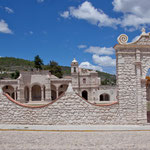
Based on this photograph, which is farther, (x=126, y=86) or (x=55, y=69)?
(x=55, y=69)

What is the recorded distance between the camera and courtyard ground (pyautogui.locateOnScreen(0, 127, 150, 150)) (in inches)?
225

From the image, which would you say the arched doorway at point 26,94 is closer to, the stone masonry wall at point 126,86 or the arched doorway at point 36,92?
the arched doorway at point 36,92

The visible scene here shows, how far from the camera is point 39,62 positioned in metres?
52.3

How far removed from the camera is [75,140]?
21.5 ft

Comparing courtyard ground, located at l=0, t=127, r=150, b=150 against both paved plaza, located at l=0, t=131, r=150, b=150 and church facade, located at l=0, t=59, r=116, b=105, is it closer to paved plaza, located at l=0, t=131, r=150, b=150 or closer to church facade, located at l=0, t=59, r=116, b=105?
paved plaza, located at l=0, t=131, r=150, b=150

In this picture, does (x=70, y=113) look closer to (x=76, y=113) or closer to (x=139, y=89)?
(x=76, y=113)

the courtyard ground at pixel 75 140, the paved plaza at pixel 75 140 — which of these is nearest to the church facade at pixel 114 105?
the courtyard ground at pixel 75 140

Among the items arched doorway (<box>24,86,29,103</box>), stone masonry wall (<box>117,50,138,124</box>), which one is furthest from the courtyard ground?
arched doorway (<box>24,86,29,103</box>)

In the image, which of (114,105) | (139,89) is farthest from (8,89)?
(139,89)

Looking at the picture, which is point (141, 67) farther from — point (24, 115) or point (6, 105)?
point (6, 105)

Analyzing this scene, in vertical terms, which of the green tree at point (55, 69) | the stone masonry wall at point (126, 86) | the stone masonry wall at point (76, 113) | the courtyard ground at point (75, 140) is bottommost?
the courtyard ground at point (75, 140)

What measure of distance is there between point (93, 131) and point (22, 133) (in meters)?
3.31

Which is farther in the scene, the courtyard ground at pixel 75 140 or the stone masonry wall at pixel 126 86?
the stone masonry wall at pixel 126 86

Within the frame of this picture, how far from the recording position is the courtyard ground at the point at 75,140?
573cm
